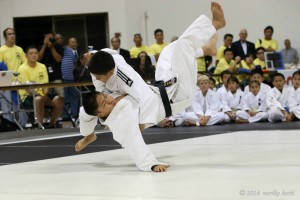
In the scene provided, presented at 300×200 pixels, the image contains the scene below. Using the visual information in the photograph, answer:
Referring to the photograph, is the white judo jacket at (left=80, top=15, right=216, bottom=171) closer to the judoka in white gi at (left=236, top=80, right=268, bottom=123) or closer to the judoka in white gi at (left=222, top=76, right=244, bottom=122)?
the judoka in white gi at (left=236, top=80, right=268, bottom=123)

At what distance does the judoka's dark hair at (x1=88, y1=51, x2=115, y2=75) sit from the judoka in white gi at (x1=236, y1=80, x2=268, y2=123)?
4.81m

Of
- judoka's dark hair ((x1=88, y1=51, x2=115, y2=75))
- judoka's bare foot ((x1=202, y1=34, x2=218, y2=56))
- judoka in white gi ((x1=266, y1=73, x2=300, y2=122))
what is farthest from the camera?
judoka in white gi ((x1=266, y1=73, x2=300, y2=122))

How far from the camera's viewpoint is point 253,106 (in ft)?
28.9

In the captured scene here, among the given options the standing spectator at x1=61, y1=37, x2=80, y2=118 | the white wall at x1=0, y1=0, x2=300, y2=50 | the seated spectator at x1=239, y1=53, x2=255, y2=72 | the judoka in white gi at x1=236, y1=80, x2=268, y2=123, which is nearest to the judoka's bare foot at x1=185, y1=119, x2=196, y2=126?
the judoka in white gi at x1=236, y1=80, x2=268, y2=123

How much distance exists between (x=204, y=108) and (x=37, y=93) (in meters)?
2.40

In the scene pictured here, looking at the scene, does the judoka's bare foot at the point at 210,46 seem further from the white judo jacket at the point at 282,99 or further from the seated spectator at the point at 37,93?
the seated spectator at the point at 37,93

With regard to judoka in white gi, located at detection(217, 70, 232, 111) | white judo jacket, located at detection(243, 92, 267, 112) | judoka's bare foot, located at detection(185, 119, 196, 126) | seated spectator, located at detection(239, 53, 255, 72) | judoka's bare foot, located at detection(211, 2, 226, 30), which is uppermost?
judoka's bare foot, located at detection(211, 2, 226, 30)

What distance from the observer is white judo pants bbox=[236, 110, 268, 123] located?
8.57m

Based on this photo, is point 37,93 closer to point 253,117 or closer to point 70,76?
point 70,76

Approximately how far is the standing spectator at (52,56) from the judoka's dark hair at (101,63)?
640cm

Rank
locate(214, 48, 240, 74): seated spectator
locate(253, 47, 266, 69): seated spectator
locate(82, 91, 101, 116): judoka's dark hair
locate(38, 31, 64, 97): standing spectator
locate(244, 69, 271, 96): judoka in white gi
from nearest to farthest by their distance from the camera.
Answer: locate(82, 91, 101, 116): judoka's dark hair < locate(244, 69, 271, 96): judoka in white gi < locate(38, 31, 64, 97): standing spectator < locate(214, 48, 240, 74): seated spectator < locate(253, 47, 266, 69): seated spectator

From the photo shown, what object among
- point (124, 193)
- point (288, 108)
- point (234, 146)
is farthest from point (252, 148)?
point (288, 108)

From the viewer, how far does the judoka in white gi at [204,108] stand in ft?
28.6

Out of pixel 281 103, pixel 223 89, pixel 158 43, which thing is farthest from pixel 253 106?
pixel 158 43
